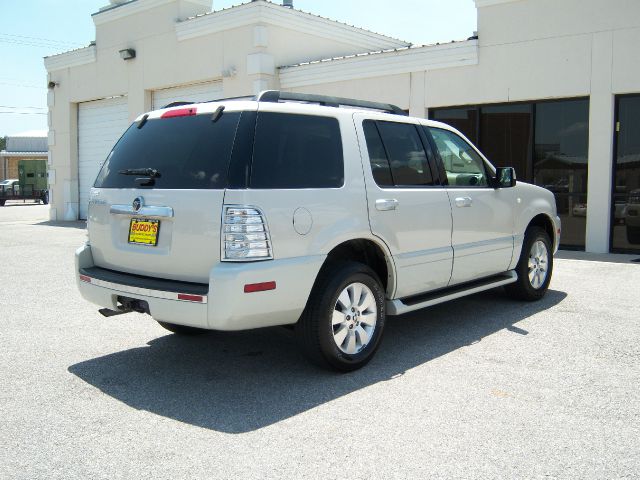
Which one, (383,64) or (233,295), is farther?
(383,64)

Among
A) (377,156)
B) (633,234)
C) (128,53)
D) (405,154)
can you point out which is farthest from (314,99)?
(128,53)

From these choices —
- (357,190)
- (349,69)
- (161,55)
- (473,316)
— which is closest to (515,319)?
(473,316)

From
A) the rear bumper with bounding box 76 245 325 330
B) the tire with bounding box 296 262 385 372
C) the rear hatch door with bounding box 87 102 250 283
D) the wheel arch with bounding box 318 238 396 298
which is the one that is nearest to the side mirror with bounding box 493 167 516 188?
the wheel arch with bounding box 318 238 396 298

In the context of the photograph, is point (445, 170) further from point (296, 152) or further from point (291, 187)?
point (291, 187)

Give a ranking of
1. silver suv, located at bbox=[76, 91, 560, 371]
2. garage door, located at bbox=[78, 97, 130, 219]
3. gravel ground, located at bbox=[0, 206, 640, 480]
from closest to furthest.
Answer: gravel ground, located at bbox=[0, 206, 640, 480]
silver suv, located at bbox=[76, 91, 560, 371]
garage door, located at bbox=[78, 97, 130, 219]

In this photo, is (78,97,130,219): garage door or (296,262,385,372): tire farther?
(78,97,130,219): garage door

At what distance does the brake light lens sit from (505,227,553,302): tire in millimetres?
3969

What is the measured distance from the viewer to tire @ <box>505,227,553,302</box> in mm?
7074

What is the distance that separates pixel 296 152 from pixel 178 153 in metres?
0.84

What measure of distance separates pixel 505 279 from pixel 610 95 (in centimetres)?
614

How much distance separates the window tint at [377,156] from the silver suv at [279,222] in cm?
1

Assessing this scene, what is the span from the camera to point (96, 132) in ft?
67.4

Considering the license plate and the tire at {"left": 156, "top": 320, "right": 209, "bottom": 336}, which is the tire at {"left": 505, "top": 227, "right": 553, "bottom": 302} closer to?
the tire at {"left": 156, "top": 320, "right": 209, "bottom": 336}

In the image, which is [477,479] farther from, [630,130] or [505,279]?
[630,130]
